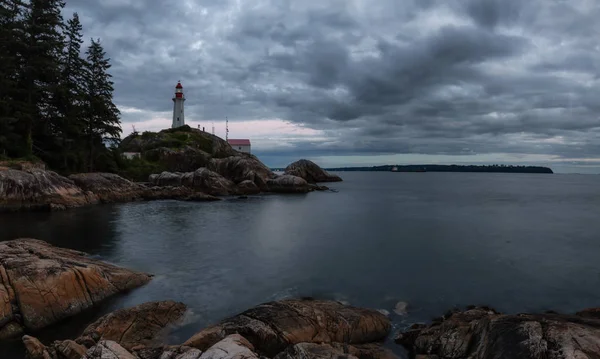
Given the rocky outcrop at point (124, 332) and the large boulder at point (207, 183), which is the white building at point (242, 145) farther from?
the rocky outcrop at point (124, 332)

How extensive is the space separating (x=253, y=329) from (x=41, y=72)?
44.1 m

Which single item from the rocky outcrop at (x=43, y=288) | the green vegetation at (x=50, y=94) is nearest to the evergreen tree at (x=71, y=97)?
the green vegetation at (x=50, y=94)

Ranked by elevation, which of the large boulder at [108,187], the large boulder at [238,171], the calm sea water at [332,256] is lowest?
the calm sea water at [332,256]

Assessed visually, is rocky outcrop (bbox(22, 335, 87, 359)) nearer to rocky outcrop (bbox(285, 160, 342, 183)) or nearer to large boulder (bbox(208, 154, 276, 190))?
large boulder (bbox(208, 154, 276, 190))

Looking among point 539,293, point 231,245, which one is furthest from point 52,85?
point 539,293

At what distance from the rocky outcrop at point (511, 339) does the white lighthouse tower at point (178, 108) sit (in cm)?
9177

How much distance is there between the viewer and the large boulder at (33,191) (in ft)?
100

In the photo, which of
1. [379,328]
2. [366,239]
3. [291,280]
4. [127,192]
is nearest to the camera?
[379,328]

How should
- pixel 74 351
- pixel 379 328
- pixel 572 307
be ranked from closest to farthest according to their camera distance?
pixel 74 351 → pixel 379 328 → pixel 572 307

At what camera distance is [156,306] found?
10.5 meters

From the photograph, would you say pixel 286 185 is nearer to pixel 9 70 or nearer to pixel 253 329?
pixel 9 70

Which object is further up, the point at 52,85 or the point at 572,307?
the point at 52,85

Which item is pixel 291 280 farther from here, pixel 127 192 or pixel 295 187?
pixel 295 187

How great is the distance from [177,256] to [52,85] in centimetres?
3276
